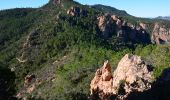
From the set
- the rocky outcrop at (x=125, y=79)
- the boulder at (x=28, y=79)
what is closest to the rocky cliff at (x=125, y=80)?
the rocky outcrop at (x=125, y=79)

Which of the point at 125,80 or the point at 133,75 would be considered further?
the point at 125,80

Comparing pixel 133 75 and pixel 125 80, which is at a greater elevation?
pixel 133 75

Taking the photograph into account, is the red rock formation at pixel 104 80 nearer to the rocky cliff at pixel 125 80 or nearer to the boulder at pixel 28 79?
the rocky cliff at pixel 125 80

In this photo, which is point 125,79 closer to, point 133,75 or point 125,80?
point 125,80

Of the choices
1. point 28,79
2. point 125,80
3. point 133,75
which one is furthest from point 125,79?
point 28,79

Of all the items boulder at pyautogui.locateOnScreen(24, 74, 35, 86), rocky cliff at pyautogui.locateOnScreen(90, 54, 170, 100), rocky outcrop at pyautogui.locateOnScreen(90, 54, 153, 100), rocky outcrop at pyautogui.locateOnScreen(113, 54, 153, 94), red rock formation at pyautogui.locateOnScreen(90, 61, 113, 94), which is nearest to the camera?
rocky cliff at pyautogui.locateOnScreen(90, 54, 170, 100)

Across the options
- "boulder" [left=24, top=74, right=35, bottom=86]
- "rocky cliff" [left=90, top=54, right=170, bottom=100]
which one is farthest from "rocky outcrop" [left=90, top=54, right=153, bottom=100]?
"boulder" [left=24, top=74, right=35, bottom=86]

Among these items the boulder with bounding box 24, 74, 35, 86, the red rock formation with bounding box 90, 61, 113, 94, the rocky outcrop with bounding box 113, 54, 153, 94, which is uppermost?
the rocky outcrop with bounding box 113, 54, 153, 94

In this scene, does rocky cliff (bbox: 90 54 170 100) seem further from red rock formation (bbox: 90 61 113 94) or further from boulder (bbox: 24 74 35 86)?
boulder (bbox: 24 74 35 86)

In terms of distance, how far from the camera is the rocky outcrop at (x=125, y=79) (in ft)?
389

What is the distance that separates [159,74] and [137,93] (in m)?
10.3

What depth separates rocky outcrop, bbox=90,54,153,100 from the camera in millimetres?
118562

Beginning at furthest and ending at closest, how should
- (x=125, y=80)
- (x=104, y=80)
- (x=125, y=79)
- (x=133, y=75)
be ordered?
(x=104, y=80), (x=125, y=79), (x=125, y=80), (x=133, y=75)

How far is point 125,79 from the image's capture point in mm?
123750
